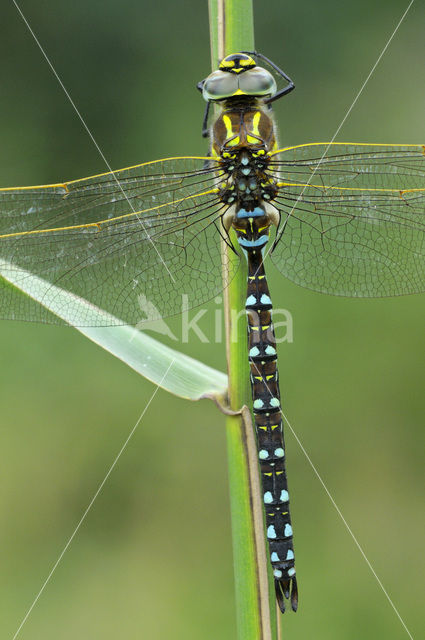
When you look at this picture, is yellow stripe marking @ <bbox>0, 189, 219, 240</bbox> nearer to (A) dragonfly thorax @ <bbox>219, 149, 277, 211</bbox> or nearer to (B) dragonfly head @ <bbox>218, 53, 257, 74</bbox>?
(A) dragonfly thorax @ <bbox>219, 149, 277, 211</bbox>

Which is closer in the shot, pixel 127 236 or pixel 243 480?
pixel 243 480

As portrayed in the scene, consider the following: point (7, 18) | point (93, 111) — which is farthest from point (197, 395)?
point (7, 18)

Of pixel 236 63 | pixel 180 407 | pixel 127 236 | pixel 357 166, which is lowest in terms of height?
pixel 180 407

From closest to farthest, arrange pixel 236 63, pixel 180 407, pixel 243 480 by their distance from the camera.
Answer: pixel 243 480, pixel 236 63, pixel 180 407

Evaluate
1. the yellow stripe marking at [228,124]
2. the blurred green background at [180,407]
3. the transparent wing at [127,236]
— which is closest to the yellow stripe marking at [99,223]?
the transparent wing at [127,236]

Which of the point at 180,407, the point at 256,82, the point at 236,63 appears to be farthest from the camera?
the point at 180,407

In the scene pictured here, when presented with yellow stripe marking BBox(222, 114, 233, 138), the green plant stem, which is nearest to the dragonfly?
→ yellow stripe marking BBox(222, 114, 233, 138)

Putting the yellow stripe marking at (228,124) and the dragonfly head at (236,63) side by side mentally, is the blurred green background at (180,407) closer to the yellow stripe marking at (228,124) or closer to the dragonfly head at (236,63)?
the yellow stripe marking at (228,124)

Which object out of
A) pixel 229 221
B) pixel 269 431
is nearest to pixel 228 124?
pixel 229 221

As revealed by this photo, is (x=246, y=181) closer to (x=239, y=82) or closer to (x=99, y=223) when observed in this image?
(x=239, y=82)
